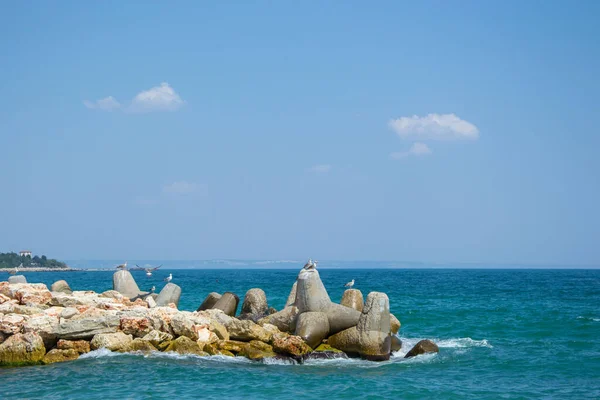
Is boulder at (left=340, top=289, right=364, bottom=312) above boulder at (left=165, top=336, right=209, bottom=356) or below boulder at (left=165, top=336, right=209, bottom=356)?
above

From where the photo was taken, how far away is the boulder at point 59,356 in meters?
17.5

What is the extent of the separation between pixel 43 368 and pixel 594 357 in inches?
630

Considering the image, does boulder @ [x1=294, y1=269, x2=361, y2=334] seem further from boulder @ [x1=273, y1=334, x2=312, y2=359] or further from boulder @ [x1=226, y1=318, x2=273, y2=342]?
boulder @ [x1=226, y1=318, x2=273, y2=342]

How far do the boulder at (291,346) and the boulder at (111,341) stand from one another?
163 inches

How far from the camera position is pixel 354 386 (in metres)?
15.3

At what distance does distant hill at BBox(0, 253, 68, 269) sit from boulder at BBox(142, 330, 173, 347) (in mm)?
154339

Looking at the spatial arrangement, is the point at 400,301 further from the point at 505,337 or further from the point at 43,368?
the point at 43,368

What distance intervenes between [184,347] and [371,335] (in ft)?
17.4

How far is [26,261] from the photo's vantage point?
561 feet

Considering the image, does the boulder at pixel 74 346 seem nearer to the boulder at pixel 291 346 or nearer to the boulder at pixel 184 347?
the boulder at pixel 184 347

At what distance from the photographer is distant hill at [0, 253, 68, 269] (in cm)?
16338

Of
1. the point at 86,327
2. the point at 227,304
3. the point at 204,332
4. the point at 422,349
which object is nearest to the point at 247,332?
the point at 204,332

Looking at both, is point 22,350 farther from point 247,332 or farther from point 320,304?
point 320,304

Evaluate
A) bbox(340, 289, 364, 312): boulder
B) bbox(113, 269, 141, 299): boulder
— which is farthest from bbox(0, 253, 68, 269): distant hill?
bbox(340, 289, 364, 312): boulder
